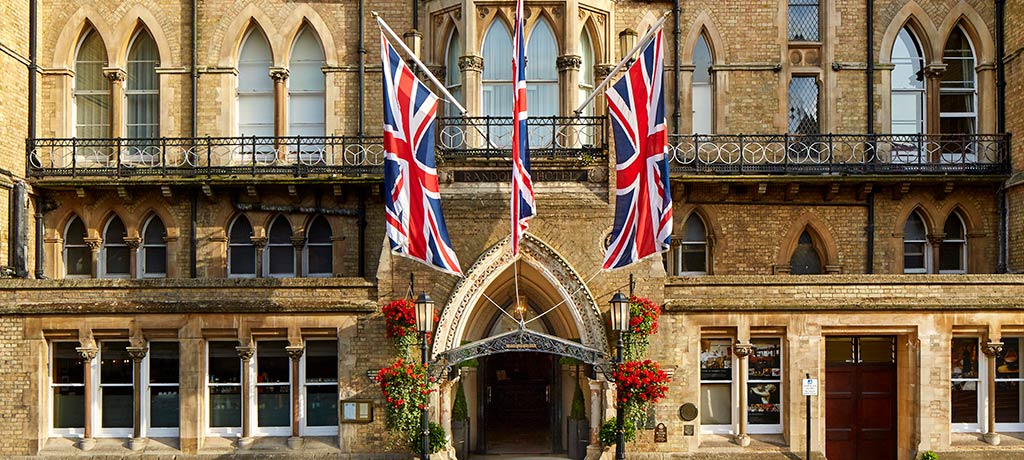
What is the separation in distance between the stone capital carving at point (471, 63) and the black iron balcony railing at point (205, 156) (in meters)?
2.61

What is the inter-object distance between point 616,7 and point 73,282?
13.1m

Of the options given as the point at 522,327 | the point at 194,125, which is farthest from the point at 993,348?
the point at 194,125

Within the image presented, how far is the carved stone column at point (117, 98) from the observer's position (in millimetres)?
21828

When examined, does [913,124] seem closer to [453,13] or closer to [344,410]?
[453,13]

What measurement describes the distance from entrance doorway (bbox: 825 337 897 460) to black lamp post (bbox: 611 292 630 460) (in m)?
4.81

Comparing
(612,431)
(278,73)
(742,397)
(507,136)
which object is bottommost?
(612,431)

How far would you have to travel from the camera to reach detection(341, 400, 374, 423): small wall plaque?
669 inches

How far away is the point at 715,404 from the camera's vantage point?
17.8m

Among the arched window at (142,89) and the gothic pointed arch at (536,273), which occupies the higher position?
the arched window at (142,89)

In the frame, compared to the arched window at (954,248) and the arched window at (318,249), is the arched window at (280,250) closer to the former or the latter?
the arched window at (318,249)

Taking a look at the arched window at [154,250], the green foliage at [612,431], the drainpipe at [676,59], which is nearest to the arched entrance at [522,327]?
the green foliage at [612,431]

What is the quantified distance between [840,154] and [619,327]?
9098mm

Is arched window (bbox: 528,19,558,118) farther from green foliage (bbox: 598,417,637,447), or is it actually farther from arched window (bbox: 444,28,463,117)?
green foliage (bbox: 598,417,637,447)

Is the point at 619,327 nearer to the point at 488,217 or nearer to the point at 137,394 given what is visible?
the point at 488,217
